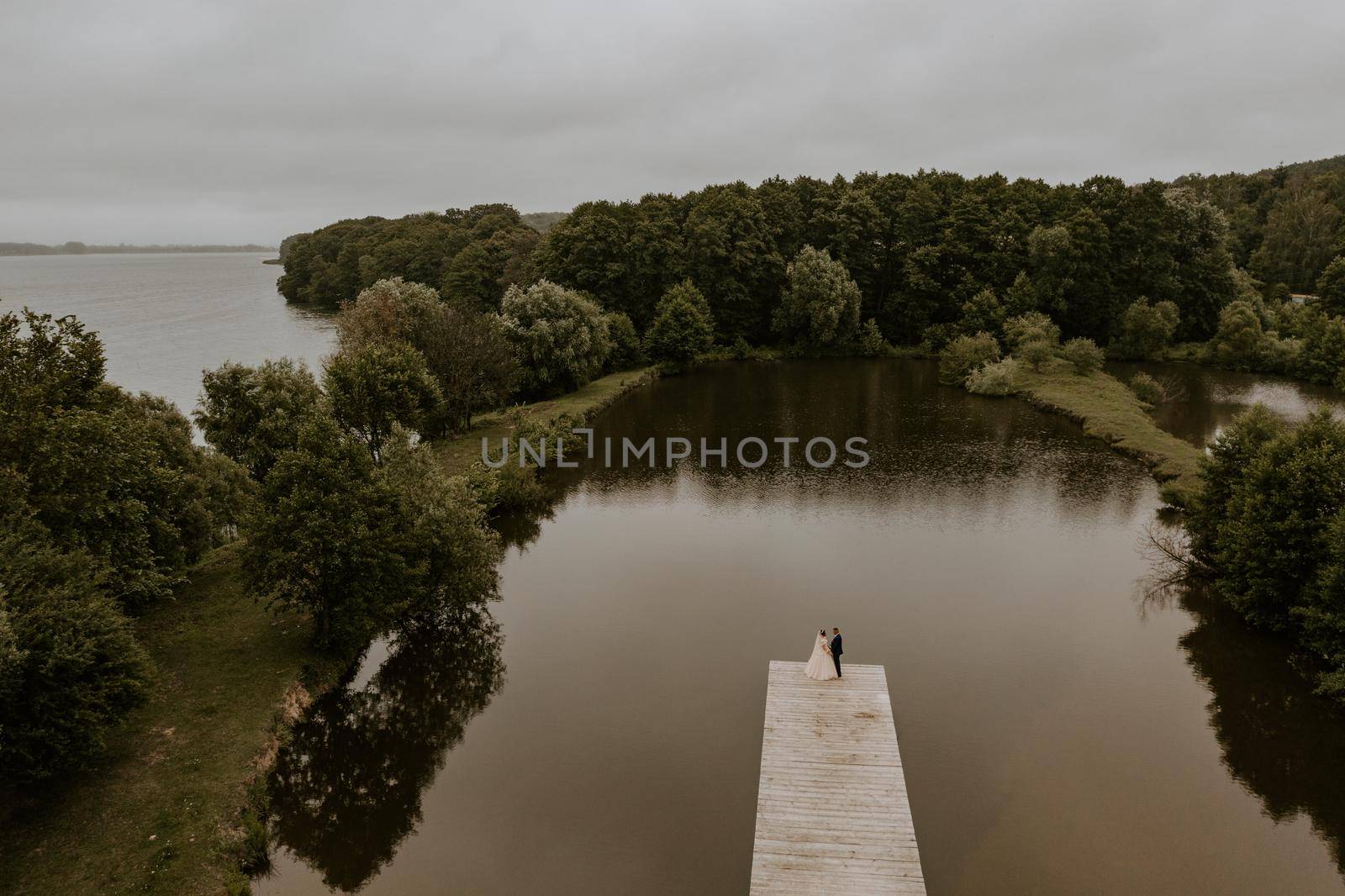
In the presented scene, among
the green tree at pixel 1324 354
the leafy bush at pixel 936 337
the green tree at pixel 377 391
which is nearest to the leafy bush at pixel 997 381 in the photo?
the leafy bush at pixel 936 337

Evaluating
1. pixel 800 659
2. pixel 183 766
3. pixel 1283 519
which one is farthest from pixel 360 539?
pixel 1283 519

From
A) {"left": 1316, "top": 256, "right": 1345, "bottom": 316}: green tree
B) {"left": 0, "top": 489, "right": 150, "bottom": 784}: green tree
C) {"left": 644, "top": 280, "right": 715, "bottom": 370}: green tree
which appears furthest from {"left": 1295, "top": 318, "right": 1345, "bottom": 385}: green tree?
{"left": 0, "top": 489, "right": 150, "bottom": 784}: green tree

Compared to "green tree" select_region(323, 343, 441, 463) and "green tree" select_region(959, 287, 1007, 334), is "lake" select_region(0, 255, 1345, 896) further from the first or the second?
"green tree" select_region(959, 287, 1007, 334)

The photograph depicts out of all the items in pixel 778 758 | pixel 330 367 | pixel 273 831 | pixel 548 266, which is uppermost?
pixel 548 266

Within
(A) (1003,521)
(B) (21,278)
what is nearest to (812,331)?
(A) (1003,521)

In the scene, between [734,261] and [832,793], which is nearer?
[832,793]

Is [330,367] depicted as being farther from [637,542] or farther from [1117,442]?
[1117,442]

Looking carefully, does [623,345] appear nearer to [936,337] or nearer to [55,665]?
[936,337]

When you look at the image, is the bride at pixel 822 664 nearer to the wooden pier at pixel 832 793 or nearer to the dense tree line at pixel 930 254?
the wooden pier at pixel 832 793
